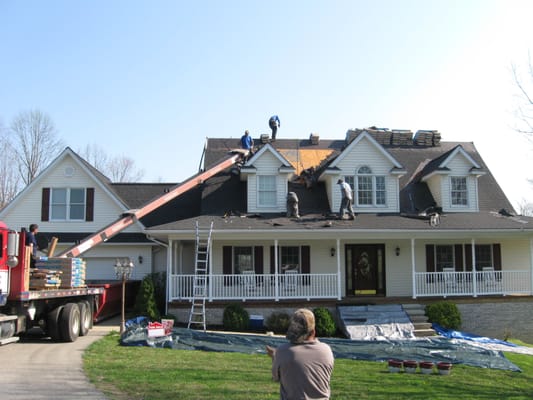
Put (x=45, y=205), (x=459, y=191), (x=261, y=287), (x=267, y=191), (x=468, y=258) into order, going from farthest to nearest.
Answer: (x=45, y=205)
(x=459, y=191)
(x=267, y=191)
(x=468, y=258)
(x=261, y=287)

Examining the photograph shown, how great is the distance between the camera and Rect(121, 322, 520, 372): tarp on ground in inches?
479

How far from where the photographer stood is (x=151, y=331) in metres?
13.6

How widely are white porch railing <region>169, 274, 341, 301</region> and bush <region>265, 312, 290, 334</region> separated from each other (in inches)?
31.6

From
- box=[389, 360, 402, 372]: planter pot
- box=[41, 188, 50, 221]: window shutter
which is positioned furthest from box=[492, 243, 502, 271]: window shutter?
box=[41, 188, 50, 221]: window shutter

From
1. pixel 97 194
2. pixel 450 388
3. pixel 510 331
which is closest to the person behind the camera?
pixel 450 388

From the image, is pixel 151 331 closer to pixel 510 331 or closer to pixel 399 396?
pixel 399 396

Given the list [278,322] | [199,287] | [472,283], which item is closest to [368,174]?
[472,283]

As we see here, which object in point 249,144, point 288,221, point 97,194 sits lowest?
point 288,221

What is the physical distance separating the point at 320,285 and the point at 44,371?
35.9 feet

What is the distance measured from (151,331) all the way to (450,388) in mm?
7465

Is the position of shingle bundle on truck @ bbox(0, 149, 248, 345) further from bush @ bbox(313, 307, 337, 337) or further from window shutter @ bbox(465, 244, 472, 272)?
window shutter @ bbox(465, 244, 472, 272)

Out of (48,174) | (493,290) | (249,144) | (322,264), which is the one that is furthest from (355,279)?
(48,174)

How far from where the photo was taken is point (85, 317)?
48.7ft

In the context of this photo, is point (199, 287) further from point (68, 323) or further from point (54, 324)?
point (54, 324)
